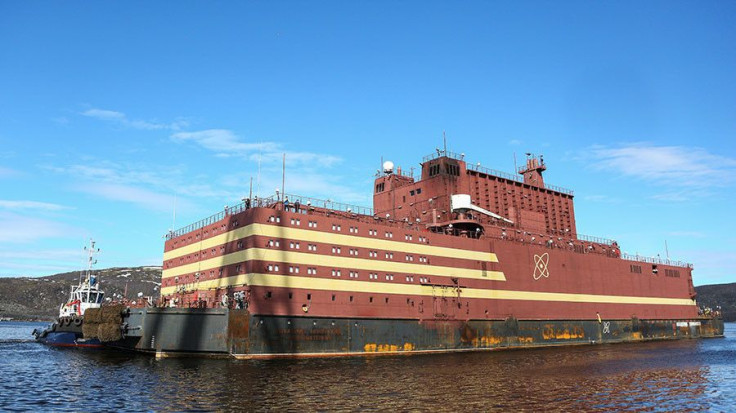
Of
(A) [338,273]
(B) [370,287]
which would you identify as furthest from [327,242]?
(B) [370,287]

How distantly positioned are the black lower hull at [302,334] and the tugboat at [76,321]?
44.3 ft

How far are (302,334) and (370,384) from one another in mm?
16115

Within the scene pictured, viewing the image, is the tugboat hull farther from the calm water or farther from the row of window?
the row of window

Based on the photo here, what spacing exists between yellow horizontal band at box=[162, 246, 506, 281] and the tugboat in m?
13.8

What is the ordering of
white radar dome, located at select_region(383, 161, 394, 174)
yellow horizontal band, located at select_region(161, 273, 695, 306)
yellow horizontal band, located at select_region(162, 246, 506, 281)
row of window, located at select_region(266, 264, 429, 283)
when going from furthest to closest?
white radar dome, located at select_region(383, 161, 394, 174), yellow horizontal band, located at select_region(162, 246, 506, 281), row of window, located at select_region(266, 264, 429, 283), yellow horizontal band, located at select_region(161, 273, 695, 306)

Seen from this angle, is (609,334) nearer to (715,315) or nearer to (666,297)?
(666,297)

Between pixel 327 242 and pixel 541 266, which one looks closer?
pixel 327 242

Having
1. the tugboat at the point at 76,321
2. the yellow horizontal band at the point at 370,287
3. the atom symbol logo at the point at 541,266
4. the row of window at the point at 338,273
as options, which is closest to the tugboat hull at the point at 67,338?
the tugboat at the point at 76,321

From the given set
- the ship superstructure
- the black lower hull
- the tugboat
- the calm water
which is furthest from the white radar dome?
the tugboat

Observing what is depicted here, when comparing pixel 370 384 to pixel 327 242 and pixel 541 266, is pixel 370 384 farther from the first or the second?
pixel 541 266

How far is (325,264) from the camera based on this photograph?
48.3 metres

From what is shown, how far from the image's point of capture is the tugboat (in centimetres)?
6431

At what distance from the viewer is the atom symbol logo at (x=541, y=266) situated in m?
65.2

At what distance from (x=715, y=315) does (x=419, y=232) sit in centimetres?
Answer: 7144
